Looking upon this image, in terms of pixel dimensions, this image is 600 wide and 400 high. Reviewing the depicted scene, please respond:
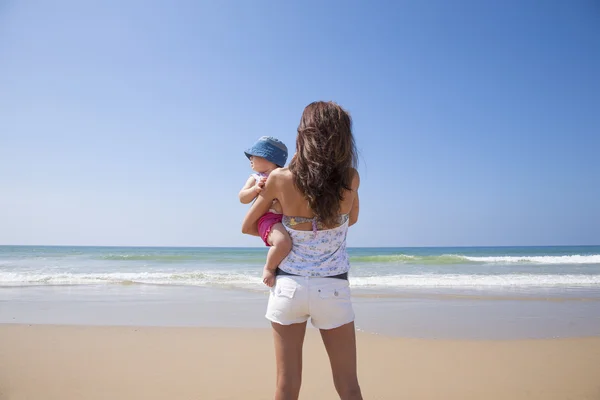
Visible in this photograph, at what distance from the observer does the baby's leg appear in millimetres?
1692

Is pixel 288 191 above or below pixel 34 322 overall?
above

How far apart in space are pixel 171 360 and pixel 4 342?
223cm

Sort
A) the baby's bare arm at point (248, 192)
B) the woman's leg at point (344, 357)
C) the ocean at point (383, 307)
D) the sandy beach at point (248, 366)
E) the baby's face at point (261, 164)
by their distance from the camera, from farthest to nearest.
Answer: the ocean at point (383, 307)
the sandy beach at point (248, 366)
the baby's face at point (261, 164)
the baby's bare arm at point (248, 192)
the woman's leg at point (344, 357)

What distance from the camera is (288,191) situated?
164cm

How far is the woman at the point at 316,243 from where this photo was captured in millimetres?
1592

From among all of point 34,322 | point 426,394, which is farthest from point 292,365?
point 34,322

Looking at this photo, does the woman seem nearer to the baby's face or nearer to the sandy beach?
the baby's face

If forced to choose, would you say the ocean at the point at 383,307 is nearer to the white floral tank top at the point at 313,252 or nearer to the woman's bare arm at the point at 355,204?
the woman's bare arm at the point at 355,204

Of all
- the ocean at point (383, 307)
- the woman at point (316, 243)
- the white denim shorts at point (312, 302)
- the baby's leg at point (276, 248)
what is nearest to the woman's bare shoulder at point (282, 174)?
the woman at point (316, 243)

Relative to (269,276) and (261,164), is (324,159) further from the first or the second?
(269,276)

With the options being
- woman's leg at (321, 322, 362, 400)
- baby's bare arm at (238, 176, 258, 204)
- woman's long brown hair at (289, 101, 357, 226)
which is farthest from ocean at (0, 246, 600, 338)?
woman's long brown hair at (289, 101, 357, 226)

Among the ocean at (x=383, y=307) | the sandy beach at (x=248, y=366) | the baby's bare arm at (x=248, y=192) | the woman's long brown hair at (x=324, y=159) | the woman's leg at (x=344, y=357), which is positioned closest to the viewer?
the woman's long brown hair at (x=324, y=159)

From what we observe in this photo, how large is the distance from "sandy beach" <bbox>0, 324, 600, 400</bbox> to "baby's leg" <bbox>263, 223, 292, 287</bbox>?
1.86 m

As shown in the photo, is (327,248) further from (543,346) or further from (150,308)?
(150,308)
